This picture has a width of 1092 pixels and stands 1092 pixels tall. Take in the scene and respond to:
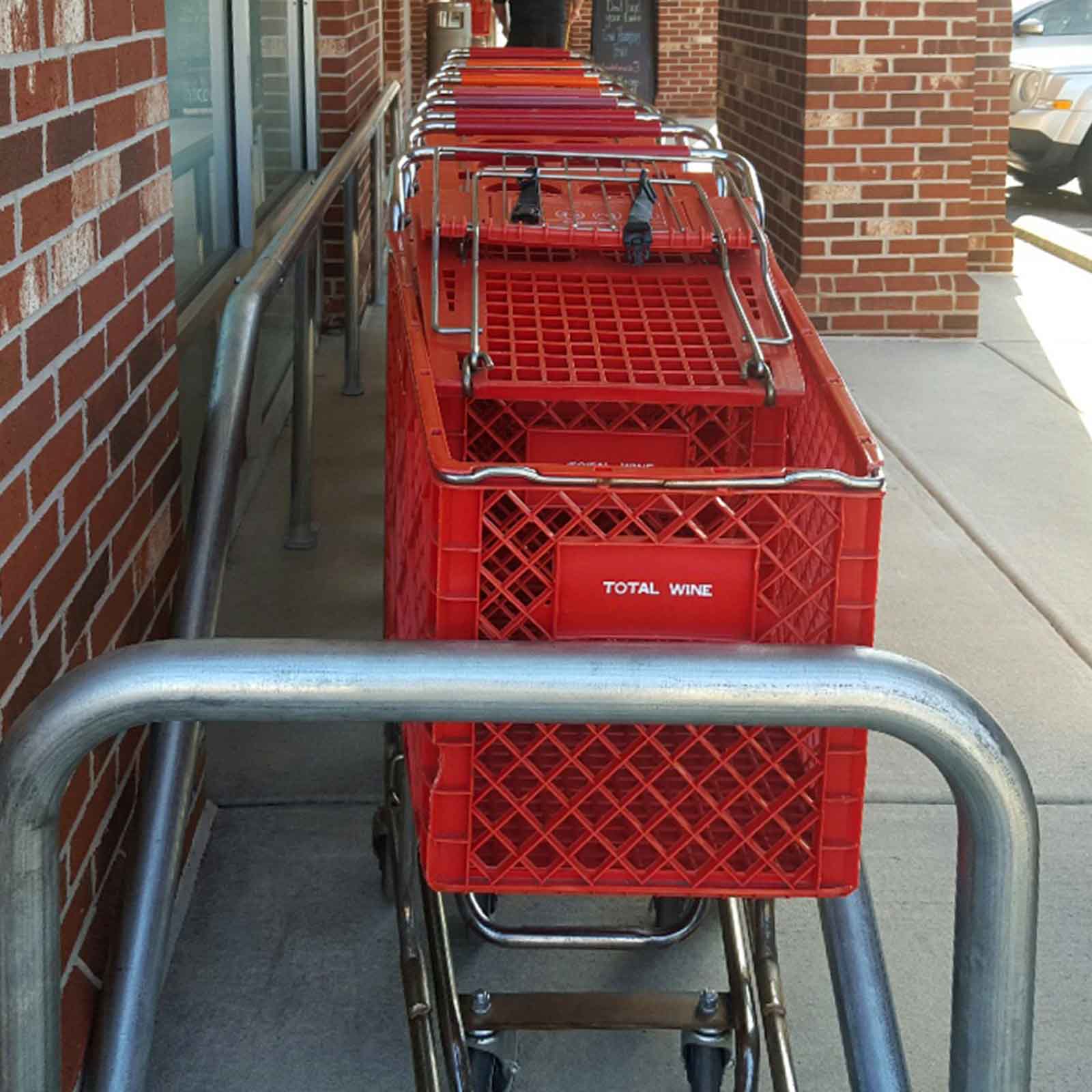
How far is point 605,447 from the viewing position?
2789 mm

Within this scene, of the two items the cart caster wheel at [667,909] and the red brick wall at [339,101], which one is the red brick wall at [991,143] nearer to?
the red brick wall at [339,101]

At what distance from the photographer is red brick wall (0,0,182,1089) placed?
2203 millimetres

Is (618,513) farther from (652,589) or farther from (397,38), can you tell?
(397,38)

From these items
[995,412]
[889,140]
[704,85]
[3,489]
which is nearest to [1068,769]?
[3,489]

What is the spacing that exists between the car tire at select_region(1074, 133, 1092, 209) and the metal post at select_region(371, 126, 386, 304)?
22.1ft

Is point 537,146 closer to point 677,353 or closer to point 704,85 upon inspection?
point 677,353

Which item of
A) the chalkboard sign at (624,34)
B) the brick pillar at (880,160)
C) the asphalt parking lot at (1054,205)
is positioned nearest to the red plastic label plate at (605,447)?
the brick pillar at (880,160)

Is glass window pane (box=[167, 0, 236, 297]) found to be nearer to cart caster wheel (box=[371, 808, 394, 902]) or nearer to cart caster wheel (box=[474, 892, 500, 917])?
cart caster wheel (box=[371, 808, 394, 902])

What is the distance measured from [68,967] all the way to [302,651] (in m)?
1.24

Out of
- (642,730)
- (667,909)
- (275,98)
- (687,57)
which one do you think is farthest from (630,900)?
(687,57)

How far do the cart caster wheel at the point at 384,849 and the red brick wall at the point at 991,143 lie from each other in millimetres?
6695

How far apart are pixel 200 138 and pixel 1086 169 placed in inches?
411

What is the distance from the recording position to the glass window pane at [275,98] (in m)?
6.10

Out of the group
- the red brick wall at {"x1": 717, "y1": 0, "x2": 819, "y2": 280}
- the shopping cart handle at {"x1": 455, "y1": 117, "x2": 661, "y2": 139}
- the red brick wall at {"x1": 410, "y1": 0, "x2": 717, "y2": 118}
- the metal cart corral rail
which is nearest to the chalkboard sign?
the red brick wall at {"x1": 410, "y1": 0, "x2": 717, "y2": 118}
